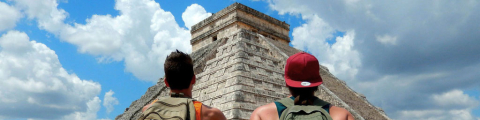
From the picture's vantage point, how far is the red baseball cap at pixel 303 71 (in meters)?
2.41

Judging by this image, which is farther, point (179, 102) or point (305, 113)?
point (179, 102)

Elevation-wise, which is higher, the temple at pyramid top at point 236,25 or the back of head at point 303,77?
the temple at pyramid top at point 236,25

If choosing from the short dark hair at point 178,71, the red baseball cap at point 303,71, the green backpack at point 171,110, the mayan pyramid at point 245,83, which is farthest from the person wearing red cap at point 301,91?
the mayan pyramid at point 245,83

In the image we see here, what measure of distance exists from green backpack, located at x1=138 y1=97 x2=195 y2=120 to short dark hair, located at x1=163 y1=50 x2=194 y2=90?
0.39 ft

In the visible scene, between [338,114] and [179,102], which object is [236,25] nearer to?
[179,102]

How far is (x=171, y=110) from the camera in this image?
2473mm

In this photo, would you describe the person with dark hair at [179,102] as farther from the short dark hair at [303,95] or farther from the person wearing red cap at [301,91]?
the short dark hair at [303,95]

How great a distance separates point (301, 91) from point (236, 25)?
15.7 meters

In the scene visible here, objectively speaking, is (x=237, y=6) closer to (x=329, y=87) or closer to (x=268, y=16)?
(x=268, y=16)

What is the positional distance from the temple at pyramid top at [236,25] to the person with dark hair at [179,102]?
15404 millimetres

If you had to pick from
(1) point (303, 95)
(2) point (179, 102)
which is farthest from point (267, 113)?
(2) point (179, 102)

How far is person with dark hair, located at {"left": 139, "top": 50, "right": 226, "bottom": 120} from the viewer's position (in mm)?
2455

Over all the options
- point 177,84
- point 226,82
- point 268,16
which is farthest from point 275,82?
point 268,16

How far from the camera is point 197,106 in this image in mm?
2504
